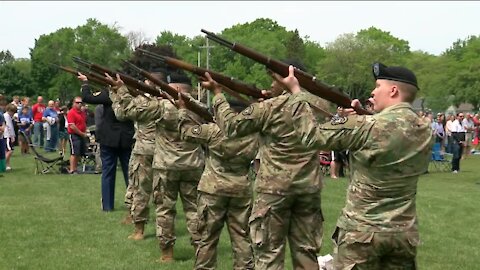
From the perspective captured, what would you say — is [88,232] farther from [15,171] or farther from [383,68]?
[15,171]

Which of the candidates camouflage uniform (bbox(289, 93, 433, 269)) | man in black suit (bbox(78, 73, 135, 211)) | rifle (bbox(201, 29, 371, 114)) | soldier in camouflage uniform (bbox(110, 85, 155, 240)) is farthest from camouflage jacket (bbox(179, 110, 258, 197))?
man in black suit (bbox(78, 73, 135, 211))

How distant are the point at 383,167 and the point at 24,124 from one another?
2287cm

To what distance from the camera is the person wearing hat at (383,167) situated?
4.57 meters

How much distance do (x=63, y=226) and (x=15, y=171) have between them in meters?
9.27

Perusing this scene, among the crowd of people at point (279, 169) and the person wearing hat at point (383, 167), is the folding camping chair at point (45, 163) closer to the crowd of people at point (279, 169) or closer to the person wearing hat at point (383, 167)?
the crowd of people at point (279, 169)

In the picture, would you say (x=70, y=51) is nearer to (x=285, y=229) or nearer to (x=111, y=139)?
(x=111, y=139)

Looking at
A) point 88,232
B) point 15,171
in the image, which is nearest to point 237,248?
point 88,232

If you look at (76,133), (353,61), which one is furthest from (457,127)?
(353,61)

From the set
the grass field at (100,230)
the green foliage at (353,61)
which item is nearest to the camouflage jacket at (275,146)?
the grass field at (100,230)

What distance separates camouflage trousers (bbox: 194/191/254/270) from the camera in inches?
273

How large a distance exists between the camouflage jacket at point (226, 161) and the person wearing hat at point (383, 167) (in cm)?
211

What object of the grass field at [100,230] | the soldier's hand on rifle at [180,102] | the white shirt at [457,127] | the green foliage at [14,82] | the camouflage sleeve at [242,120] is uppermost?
the green foliage at [14,82]

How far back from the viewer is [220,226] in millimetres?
6988

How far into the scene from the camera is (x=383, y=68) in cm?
481
